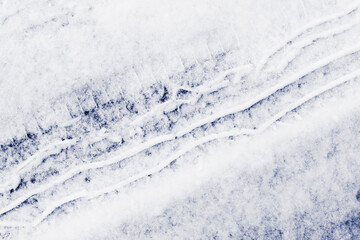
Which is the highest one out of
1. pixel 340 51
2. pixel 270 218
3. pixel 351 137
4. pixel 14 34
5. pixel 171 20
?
pixel 14 34

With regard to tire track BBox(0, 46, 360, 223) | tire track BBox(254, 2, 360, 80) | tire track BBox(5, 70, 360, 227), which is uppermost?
tire track BBox(254, 2, 360, 80)

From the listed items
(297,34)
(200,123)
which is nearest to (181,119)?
(200,123)

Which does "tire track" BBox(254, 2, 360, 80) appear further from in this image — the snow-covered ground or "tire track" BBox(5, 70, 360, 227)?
"tire track" BBox(5, 70, 360, 227)

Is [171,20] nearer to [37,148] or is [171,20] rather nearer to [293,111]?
[293,111]

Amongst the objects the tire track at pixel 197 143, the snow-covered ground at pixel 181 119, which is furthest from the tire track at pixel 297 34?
the tire track at pixel 197 143

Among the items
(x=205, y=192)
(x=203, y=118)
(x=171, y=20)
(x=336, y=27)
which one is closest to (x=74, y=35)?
(x=171, y=20)

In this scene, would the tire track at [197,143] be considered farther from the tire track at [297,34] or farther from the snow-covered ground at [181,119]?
the tire track at [297,34]

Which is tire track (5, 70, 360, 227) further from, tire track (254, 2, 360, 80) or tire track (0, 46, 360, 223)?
tire track (254, 2, 360, 80)

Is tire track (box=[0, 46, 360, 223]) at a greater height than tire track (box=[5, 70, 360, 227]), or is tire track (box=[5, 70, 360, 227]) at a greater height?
tire track (box=[0, 46, 360, 223])

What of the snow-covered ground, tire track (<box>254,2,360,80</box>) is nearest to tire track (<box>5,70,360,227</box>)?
the snow-covered ground
